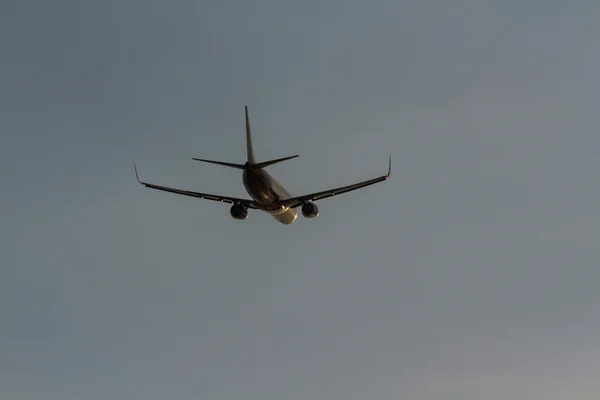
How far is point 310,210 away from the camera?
7925cm

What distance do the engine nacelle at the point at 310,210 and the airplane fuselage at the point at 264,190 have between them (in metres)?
1.57

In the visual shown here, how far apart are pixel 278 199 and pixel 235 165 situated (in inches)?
205

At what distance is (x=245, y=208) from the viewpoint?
7994cm

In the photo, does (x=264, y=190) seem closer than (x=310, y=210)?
Yes

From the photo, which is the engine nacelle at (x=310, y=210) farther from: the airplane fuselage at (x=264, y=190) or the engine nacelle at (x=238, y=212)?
the engine nacelle at (x=238, y=212)

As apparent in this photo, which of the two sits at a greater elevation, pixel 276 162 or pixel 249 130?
pixel 249 130

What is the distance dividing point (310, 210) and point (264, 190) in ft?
17.2

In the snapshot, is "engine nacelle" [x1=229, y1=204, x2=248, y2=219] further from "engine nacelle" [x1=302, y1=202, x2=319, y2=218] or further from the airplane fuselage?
"engine nacelle" [x1=302, y1=202, x2=319, y2=218]

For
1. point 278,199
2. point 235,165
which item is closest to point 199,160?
point 235,165

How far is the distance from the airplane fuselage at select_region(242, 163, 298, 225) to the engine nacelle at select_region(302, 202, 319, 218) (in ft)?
5.15

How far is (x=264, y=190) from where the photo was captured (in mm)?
75625

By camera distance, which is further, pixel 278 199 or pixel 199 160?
pixel 278 199

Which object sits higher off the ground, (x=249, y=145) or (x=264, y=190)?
(x=249, y=145)

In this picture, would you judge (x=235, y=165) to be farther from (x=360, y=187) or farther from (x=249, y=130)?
(x=360, y=187)
